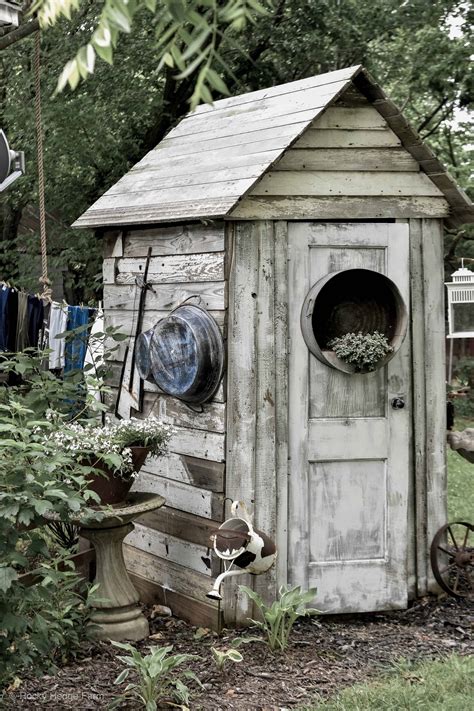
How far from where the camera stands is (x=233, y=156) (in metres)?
5.47

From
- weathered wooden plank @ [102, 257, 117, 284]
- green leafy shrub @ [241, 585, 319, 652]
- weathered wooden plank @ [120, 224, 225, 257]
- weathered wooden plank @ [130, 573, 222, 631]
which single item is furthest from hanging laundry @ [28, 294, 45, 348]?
green leafy shrub @ [241, 585, 319, 652]

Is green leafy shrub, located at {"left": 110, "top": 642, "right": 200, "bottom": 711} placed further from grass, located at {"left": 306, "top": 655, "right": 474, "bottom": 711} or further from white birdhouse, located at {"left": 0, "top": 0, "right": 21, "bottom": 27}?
white birdhouse, located at {"left": 0, "top": 0, "right": 21, "bottom": 27}

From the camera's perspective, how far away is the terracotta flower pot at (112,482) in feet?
16.2

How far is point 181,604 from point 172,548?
333 millimetres

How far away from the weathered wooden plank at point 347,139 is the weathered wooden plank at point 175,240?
70 centimetres

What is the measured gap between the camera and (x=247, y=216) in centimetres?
518

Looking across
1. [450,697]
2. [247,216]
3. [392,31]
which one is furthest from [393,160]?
[392,31]

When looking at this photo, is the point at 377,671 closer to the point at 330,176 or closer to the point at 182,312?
the point at 182,312

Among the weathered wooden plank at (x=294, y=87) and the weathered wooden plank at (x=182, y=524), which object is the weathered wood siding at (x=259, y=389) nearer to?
the weathered wooden plank at (x=182, y=524)

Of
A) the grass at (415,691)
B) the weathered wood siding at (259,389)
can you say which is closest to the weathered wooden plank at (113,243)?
the weathered wood siding at (259,389)

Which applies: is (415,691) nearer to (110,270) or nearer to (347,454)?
(347,454)

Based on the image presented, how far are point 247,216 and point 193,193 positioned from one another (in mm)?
457

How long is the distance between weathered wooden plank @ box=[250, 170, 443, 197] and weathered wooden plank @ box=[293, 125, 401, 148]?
16cm

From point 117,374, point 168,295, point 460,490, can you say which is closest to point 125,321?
point 117,374
